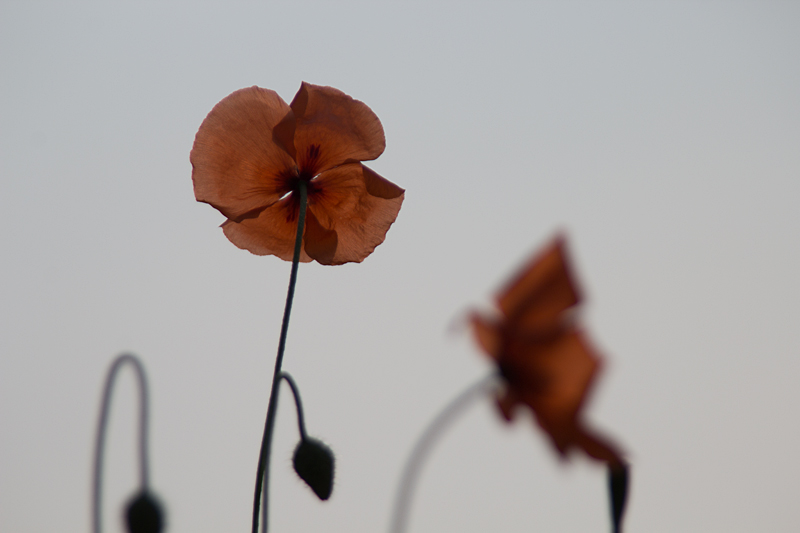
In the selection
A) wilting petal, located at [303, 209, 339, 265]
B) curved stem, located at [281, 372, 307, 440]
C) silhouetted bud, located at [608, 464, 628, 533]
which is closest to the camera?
silhouetted bud, located at [608, 464, 628, 533]

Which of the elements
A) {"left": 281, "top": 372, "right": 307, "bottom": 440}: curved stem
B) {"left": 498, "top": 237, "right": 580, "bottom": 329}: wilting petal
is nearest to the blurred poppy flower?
{"left": 498, "top": 237, "right": 580, "bottom": 329}: wilting petal

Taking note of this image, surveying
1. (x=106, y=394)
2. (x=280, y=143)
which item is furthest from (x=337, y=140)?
(x=106, y=394)

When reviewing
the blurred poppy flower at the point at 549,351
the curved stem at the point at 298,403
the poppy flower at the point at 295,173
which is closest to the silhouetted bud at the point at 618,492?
the blurred poppy flower at the point at 549,351

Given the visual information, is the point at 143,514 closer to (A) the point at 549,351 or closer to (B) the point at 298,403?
(B) the point at 298,403

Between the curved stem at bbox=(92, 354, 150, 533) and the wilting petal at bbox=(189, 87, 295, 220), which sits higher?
the wilting petal at bbox=(189, 87, 295, 220)

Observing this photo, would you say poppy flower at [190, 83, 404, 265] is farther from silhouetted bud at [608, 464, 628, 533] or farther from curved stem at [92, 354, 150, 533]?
silhouetted bud at [608, 464, 628, 533]

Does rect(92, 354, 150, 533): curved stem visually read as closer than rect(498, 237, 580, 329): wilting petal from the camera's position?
No

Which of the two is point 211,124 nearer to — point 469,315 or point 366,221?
point 366,221
